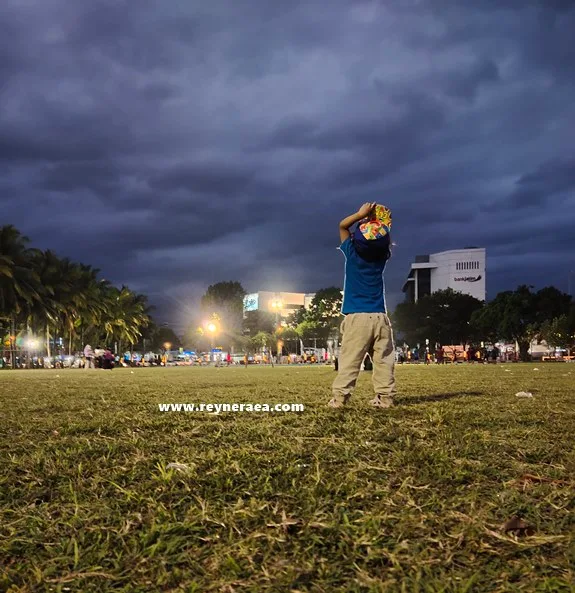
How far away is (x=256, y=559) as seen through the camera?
237 cm

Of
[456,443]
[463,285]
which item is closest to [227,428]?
[456,443]

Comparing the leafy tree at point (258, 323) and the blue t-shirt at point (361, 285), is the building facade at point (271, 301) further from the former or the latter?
the blue t-shirt at point (361, 285)

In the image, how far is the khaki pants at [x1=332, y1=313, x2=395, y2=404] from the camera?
661cm

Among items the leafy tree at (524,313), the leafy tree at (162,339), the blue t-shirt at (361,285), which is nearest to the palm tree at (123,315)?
the leafy tree at (162,339)

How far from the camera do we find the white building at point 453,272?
6127 inches

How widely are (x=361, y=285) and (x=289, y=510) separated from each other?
4.19 meters

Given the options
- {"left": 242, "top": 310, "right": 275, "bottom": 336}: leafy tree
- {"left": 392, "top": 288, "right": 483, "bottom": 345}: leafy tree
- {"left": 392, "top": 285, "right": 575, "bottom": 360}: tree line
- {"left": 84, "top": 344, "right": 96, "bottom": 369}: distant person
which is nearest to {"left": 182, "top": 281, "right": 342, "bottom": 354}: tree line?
{"left": 242, "top": 310, "right": 275, "bottom": 336}: leafy tree

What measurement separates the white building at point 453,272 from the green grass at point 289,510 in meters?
149

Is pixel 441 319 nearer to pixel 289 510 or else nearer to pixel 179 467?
pixel 179 467

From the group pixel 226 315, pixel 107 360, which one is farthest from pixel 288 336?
pixel 107 360

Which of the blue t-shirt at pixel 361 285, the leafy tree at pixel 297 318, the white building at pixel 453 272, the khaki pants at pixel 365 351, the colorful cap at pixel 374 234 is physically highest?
the white building at pixel 453 272

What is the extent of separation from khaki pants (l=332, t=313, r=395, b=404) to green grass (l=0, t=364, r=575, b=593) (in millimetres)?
1558

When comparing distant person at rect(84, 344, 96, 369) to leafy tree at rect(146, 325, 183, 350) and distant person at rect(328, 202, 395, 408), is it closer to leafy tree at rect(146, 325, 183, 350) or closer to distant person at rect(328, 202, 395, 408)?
distant person at rect(328, 202, 395, 408)

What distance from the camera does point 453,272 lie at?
15812cm
